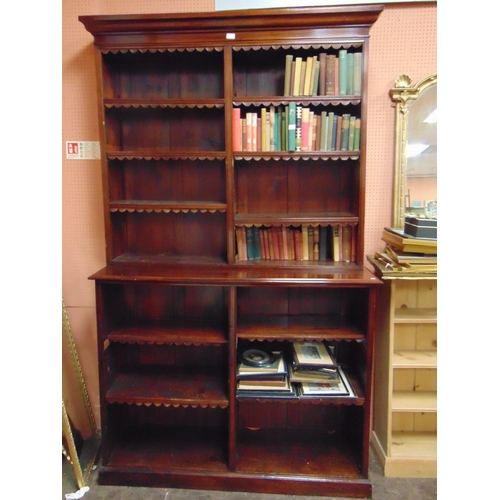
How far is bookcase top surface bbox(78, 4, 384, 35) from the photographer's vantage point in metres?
1.71

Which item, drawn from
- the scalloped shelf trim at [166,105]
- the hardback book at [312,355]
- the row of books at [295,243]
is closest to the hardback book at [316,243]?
the row of books at [295,243]

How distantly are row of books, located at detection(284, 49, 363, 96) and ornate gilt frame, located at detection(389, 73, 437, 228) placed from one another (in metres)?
0.33

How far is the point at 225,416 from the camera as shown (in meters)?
2.25

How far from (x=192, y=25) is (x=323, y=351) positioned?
70.3 inches

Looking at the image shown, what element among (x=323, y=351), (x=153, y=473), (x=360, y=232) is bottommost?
(x=153, y=473)

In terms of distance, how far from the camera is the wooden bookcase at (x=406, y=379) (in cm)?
195

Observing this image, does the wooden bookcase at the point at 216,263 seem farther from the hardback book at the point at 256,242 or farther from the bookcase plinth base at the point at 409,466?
the bookcase plinth base at the point at 409,466

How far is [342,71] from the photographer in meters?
1.81

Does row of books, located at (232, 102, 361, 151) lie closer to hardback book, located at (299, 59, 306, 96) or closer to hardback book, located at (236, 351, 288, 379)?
hardback book, located at (299, 59, 306, 96)

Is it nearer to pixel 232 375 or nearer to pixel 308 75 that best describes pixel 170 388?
pixel 232 375

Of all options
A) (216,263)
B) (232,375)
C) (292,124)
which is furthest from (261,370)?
(292,124)

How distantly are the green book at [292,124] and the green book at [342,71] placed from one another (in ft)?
0.80
